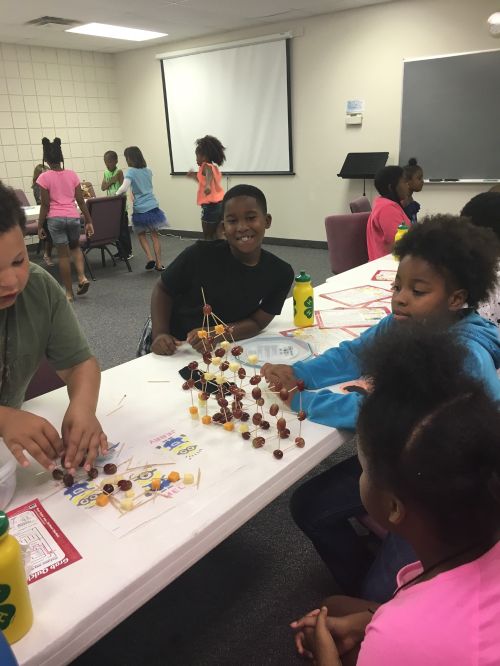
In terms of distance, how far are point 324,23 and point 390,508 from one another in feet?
21.3

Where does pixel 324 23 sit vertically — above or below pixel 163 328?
above

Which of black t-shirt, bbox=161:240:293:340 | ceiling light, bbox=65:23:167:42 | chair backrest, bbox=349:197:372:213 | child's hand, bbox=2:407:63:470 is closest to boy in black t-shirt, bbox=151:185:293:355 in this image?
black t-shirt, bbox=161:240:293:340

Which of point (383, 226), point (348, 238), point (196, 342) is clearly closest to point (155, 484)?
point (196, 342)

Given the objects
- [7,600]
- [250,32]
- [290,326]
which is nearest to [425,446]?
[7,600]

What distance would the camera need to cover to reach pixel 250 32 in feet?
21.2

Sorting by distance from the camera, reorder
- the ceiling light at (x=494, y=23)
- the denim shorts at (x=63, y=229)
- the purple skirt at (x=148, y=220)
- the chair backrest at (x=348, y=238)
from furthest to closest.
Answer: the purple skirt at (x=148, y=220) → the denim shorts at (x=63, y=229) → the ceiling light at (x=494, y=23) → the chair backrest at (x=348, y=238)

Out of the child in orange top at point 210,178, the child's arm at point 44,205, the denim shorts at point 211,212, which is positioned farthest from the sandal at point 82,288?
the denim shorts at point 211,212

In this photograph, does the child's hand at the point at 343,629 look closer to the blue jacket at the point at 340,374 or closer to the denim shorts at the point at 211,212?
the blue jacket at the point at 340,374

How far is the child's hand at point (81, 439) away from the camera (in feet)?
3.48

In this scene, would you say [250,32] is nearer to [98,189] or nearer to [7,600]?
[98,189]

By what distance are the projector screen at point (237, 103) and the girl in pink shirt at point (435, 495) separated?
6432mm

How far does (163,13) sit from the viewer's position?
5648 mm

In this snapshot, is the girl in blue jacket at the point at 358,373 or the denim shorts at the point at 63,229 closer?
the girl in blue jacket at the point at 358,373

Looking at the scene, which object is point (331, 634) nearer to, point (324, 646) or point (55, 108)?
point (324, 646)
